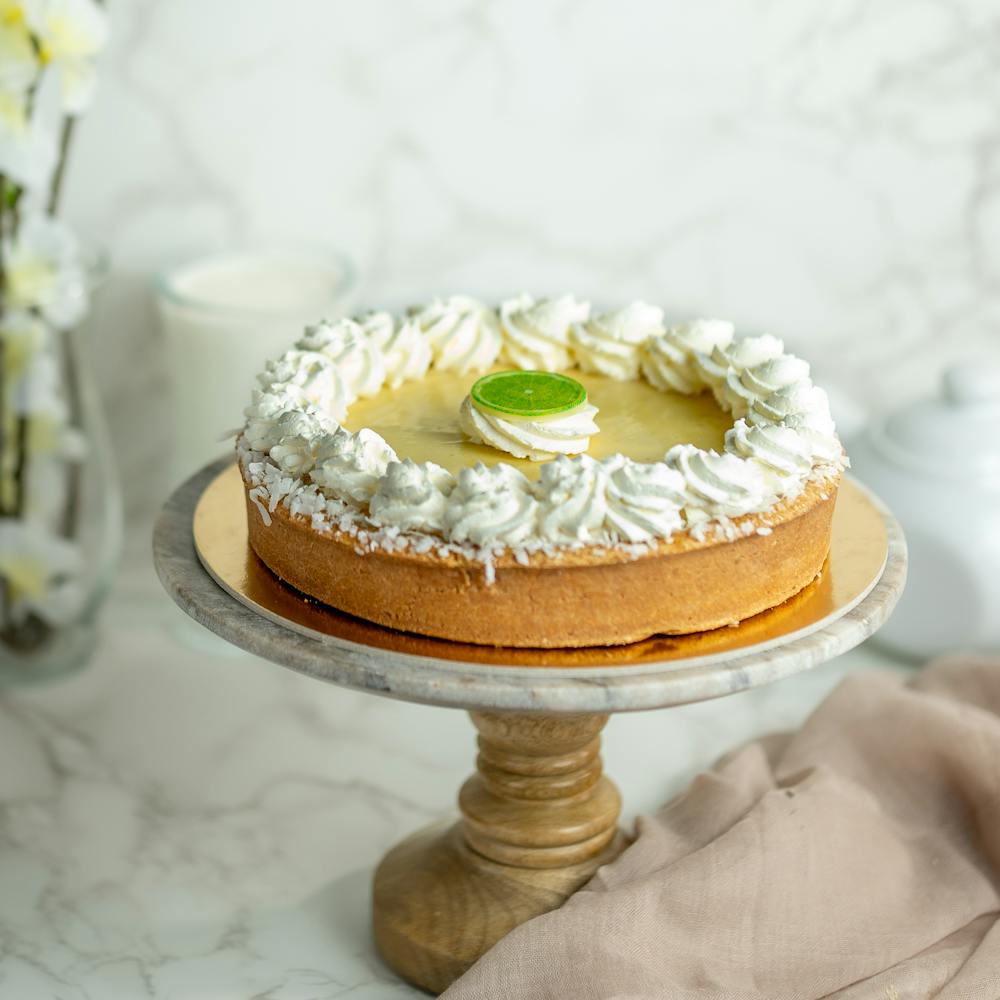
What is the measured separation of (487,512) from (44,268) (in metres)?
1.03

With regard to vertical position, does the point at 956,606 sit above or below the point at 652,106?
below

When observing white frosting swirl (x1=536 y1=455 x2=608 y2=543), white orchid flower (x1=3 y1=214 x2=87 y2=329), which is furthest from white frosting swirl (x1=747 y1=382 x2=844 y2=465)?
white orchid flower (x1=3 y1=214 x2=87 y2=329)

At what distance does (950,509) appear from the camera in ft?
8.02

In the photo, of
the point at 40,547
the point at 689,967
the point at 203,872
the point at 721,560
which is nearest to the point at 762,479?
the point at 721,560

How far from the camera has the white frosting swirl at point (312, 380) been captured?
1763mm

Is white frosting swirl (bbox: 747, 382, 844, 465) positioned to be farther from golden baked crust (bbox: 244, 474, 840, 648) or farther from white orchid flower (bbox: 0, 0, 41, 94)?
white orchid flower (bbox: 0, 0, 41, 94)

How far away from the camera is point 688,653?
1509 millimetres

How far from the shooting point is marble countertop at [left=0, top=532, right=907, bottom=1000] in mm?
1852

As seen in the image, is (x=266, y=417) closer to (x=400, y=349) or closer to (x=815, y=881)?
(x=400, y=349)

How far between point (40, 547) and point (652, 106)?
1.24 m

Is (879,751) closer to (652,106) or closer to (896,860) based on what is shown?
(896,860)

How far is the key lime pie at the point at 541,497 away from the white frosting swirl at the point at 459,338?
11 cm

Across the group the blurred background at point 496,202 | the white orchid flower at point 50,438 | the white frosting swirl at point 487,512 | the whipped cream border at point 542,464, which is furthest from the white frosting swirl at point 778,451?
the white orchid flower at point 50,438

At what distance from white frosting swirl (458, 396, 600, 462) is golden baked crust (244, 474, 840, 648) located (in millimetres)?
204
